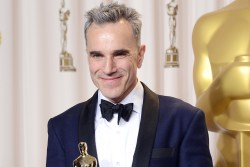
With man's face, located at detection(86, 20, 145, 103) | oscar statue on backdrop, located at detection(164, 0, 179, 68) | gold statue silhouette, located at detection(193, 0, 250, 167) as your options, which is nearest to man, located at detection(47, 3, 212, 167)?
man's face, located at detection(86, 20, 145, 103)

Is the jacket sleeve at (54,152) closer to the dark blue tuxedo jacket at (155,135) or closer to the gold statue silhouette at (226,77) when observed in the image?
the dark blue tuxedo jacket at (155,135)

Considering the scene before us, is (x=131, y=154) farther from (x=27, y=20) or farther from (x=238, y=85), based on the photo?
(x=27, y=20)

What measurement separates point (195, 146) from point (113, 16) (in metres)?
0.34

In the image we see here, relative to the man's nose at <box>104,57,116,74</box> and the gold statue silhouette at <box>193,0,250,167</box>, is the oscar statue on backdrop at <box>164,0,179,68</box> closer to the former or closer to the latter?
the gold statue silhouette at <box>193,0,250,167</box>

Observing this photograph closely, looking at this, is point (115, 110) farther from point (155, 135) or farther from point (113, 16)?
point (113, 16)

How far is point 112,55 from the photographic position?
3.63ft

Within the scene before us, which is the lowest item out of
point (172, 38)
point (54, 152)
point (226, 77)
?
point (54, 152)

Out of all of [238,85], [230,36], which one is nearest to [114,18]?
[238,85]

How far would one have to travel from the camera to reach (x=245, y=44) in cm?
147

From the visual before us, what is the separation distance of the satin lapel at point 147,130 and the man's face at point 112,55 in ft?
0.30

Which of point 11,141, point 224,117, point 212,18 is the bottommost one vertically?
point 11,141

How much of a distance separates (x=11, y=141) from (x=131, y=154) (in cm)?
87

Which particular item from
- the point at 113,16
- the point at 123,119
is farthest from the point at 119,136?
the point at 113,16

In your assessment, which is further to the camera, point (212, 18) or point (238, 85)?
point (212, 18)
